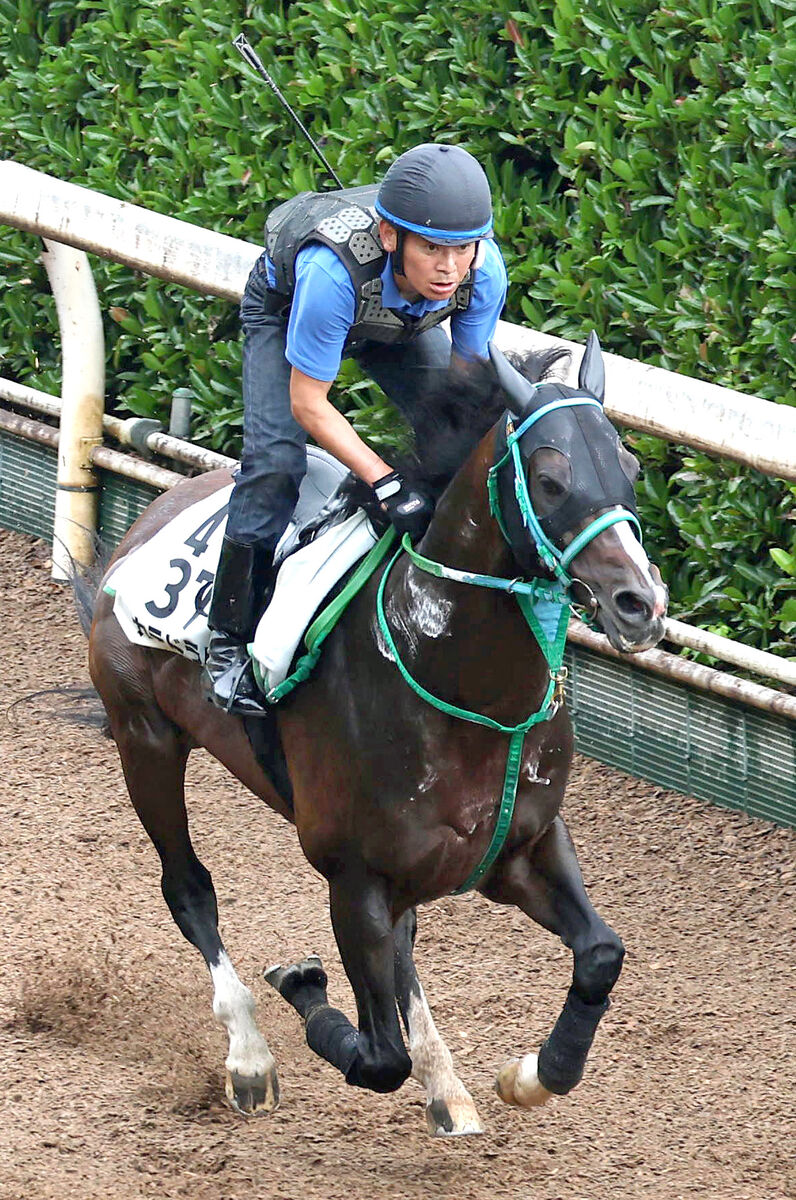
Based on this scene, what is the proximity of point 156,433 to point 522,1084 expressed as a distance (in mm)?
3813

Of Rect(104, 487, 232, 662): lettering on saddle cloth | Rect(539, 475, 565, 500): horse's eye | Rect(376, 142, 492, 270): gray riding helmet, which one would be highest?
Rect(376, 142, 492, 270): gray riding helmet

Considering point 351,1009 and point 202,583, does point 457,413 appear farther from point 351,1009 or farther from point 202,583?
point 351,1009

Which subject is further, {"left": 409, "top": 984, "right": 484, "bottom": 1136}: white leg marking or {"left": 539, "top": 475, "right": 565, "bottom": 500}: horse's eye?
{"left": 409, "top": 984, "right": 484, "bottom": 1136}: white leg marking

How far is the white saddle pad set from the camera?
4410 millimetres

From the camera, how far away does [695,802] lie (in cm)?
628

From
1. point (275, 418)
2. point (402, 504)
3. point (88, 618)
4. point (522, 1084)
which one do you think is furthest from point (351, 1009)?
point (402, 504)

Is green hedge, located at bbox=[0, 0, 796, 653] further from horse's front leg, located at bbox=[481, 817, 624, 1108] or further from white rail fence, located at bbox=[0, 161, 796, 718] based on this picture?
horse's front leg, located at bbox=[481, 817, 624, 1108]

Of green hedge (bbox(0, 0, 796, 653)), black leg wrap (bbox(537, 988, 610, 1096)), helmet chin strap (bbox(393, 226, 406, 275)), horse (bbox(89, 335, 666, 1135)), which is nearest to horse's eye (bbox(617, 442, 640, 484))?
horse (bbox(89, 335, 666, 1135))

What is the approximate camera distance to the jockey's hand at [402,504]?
4105 millimetres

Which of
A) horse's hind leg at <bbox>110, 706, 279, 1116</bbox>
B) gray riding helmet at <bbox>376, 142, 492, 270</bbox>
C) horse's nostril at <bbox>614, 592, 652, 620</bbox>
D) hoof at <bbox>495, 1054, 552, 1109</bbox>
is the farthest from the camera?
horse's hind leg at <bbox>110, 706, 279, 1116</bbox>

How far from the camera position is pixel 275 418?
4.63 meters

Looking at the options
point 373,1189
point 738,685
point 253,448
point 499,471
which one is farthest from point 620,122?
point 373,1189

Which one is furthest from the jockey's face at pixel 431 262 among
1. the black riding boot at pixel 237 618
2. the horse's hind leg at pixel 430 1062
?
the horse's hind leg at pixel 430 1062

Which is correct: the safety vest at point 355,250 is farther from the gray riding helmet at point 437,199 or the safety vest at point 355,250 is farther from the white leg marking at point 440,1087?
the white leg marking at point 440,1087
